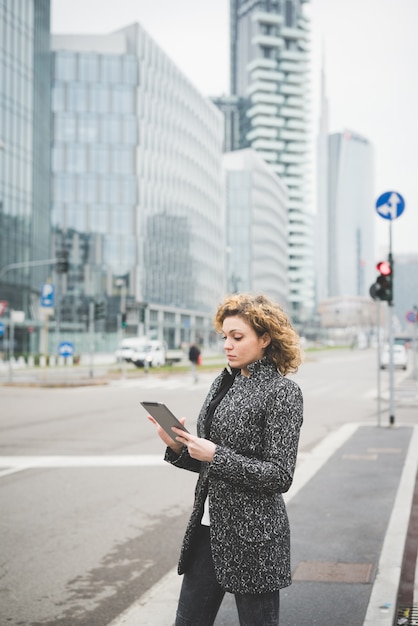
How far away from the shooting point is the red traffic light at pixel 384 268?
14484mm

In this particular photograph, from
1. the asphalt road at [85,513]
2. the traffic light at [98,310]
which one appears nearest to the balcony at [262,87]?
the traffic light at [98,310]

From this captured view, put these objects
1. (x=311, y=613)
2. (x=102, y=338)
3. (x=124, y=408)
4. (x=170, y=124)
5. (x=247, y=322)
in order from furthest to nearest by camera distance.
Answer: (x=170, y=124), (x=102, y=338), (x=124, y=408), (x=311, y=613), (x=247, y=322)

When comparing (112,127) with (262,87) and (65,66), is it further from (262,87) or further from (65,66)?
(262,87)

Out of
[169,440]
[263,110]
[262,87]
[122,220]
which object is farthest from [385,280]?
[262,87]

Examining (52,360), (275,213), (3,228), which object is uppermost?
(275,213)

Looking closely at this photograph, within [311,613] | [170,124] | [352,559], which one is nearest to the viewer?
[311,613]

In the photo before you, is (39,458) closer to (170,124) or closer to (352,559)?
(352,559)

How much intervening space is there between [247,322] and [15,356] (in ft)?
182

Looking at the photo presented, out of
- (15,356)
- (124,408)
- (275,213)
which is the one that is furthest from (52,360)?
(275,213)

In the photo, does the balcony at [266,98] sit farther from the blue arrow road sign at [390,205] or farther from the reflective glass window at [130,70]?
the blue arrow road sign at [390,205]

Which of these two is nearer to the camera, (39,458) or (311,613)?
(311,613)

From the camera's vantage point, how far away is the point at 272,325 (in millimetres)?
3094

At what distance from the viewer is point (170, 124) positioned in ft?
297

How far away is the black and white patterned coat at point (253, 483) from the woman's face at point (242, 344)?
15 centimetres
